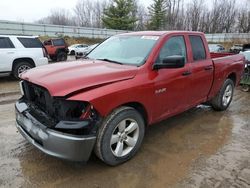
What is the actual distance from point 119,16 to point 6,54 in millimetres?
37553

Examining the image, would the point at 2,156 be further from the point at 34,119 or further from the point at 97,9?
the point at 97,9

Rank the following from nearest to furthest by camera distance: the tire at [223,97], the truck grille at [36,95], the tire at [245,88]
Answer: the truck grille at [36,95]
the tire at [223,97]
the tire at [245,88]

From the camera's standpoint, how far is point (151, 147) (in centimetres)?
412

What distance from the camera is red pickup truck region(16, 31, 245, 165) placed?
9.66 feet

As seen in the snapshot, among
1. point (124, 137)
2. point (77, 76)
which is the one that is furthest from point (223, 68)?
point (77, 76)

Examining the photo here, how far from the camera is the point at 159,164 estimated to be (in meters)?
3.59

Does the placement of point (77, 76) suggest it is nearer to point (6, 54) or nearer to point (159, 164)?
point (159, 164)

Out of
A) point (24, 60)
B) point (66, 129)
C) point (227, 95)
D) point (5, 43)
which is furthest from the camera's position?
point (24, 60)

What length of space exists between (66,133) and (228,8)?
69214 millimetres

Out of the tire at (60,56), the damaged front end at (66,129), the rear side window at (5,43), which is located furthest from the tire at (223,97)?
A: the tire at (60,56)

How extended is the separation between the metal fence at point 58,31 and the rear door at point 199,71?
2935 cm

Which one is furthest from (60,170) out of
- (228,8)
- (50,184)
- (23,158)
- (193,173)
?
(228,8)

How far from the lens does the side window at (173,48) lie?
13.2 ft

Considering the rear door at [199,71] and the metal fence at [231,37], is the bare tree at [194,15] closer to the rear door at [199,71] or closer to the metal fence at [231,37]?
the metal fence at [231,37]
